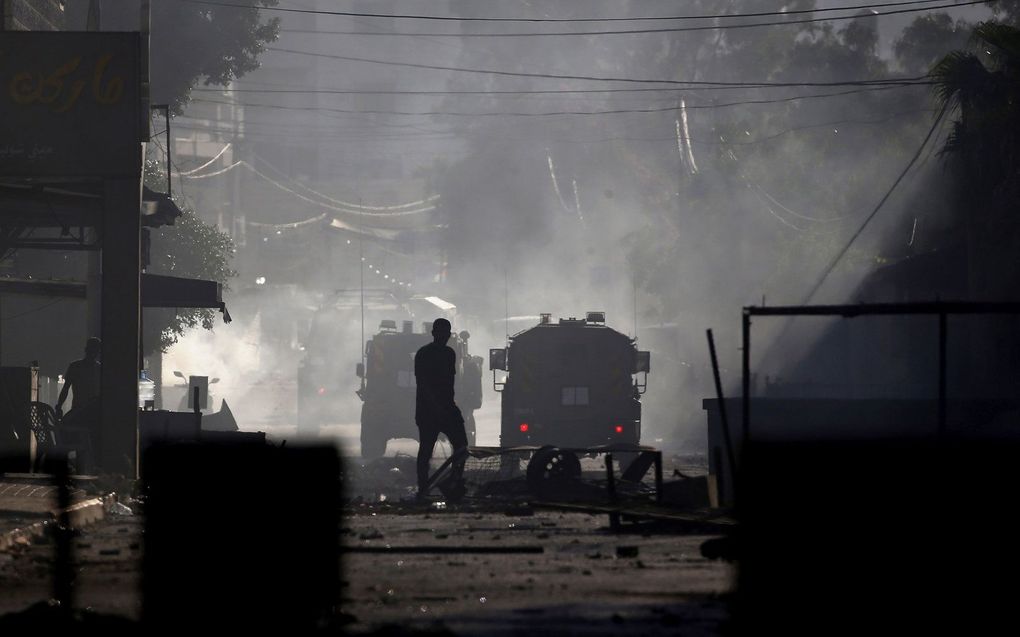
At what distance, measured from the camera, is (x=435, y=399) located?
50.0 feet

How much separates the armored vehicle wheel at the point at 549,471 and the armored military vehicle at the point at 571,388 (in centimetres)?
918

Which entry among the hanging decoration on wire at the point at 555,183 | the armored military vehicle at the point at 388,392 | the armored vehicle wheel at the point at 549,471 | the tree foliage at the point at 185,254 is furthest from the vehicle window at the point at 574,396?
the hanging decoration on wire at the point at 555,183

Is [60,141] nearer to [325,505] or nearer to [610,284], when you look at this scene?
[325,505]

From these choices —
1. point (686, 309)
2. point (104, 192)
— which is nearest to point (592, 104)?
point (686, 309)

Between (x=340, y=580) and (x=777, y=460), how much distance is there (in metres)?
2.75

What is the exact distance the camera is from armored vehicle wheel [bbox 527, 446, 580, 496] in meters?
13.7

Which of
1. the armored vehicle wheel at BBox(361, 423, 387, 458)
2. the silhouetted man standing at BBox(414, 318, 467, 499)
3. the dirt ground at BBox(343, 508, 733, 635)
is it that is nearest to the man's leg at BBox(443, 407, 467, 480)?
the silhouetted man standing at BBox(414, 318, 467, 499)

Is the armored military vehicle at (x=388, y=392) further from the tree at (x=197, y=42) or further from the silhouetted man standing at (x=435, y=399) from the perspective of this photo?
the tree at (x=197, y=42)

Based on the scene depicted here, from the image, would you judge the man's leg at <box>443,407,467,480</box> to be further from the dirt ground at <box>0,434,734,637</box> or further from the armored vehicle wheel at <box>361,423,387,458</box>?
the armored vehicle wheel at <box>361,423,387,458</box>

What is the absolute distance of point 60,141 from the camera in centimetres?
1655

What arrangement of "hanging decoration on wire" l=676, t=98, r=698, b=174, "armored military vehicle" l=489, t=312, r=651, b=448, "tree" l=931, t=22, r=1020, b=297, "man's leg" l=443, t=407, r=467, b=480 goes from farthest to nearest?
"hanging decoration on wire" l=676, t=98, r=698, b=174
"armored military vehicle" l=489, t=312, r=651, b=448
"tree" l=931, t=22, r=1020, b=297
"man's leg" l=443, t=407, r=467, b=480

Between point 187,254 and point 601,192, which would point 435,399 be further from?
point 601,192

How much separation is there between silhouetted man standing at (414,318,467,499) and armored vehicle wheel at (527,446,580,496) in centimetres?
142

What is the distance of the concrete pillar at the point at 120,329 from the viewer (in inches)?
640
